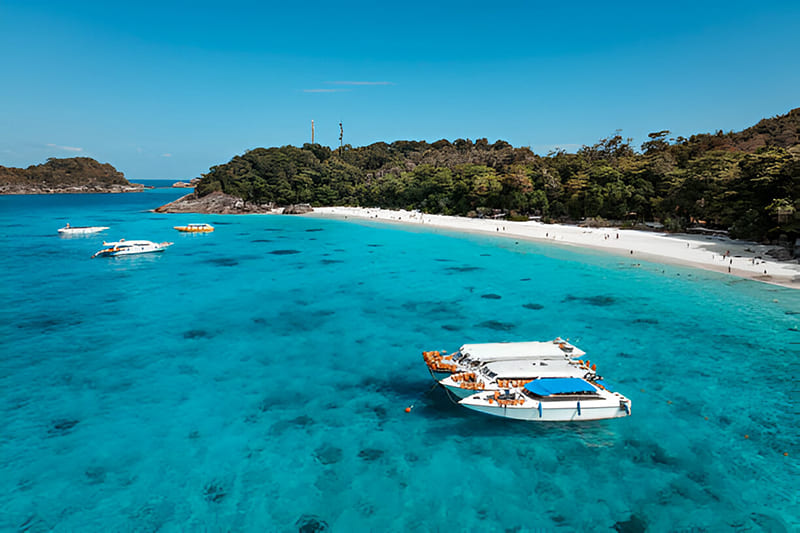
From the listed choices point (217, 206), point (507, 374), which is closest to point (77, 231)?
point (217, 206)

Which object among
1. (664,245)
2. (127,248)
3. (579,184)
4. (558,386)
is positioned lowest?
(558,386)

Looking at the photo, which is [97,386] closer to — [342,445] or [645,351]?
[342,445]

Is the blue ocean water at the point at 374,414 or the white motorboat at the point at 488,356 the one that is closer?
the blue ocean water at the point at 374,414

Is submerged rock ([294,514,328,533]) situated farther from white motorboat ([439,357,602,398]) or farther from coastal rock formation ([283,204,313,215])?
coastal rock formation ([283,204,313,215])

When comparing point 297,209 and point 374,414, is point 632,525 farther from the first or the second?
point 297,209

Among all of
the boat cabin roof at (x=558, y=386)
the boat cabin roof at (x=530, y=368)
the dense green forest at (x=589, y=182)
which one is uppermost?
the dense green forest at (x=589, y=182)

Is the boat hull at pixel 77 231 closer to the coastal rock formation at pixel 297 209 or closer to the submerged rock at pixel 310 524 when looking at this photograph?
the coastal rock formation at pixel 297 209

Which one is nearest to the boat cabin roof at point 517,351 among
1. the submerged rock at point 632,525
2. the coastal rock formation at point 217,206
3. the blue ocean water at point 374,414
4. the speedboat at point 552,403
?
the speedboat at point 552,403
